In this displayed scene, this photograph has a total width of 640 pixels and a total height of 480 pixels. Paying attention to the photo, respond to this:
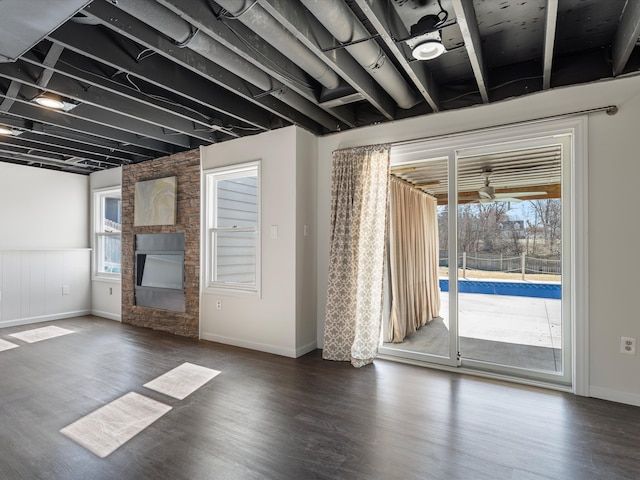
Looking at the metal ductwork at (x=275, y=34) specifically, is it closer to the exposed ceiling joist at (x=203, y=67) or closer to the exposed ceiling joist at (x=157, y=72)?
the exposed ceiling joist at (x=203, y=67)

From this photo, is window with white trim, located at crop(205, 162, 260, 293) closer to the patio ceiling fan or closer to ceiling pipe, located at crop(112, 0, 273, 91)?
ceiling pipe, located at crop(112, 0, 273, 91)

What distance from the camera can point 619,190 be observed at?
2.80 m

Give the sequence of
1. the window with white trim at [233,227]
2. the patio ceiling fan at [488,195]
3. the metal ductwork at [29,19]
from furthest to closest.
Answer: the window with white trim at [233,227]
the patio ceiling fan at [488,195]
the metal ductwork at [29,19]

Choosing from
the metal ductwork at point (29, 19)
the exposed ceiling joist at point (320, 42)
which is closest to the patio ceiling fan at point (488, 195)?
the exposed ceiling joist at point (320, 42)

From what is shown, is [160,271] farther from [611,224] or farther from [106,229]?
[611,224]

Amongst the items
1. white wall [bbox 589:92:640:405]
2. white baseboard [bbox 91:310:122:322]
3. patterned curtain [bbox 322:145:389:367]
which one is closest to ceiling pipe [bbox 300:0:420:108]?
patterned curtain [bbox 322:145:389:367]

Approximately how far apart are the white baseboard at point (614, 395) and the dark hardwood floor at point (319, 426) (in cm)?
10

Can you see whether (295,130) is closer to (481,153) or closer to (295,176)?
(295,176)

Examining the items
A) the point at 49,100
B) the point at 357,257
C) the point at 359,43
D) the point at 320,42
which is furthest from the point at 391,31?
the point at 49,100

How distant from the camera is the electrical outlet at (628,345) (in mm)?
2752

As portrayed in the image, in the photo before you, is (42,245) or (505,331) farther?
(42,245)

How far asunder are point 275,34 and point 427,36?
96 centimetres

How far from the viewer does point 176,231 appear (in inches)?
200

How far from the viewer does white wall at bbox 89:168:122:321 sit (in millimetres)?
5927
